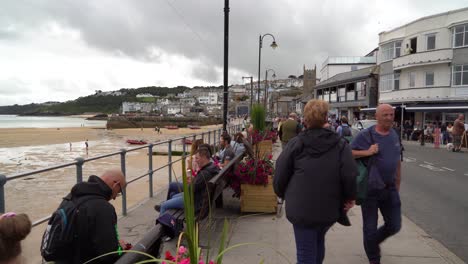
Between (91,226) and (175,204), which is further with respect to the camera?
(175,204)

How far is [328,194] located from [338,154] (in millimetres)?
312

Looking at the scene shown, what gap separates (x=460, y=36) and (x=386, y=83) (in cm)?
890

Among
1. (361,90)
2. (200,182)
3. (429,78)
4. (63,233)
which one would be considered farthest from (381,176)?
(361,90)

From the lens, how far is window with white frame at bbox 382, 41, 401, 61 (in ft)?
129

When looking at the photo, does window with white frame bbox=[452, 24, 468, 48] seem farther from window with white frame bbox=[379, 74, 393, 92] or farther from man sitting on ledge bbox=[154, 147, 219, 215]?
man sitting on ledge bbox=[154, 147, 219, 215]

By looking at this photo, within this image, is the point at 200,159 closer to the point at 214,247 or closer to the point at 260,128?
the point at 214,247

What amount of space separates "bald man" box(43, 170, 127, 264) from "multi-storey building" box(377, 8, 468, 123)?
29732 millimetres

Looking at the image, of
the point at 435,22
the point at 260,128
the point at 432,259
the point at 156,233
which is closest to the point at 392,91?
the point at 435,22

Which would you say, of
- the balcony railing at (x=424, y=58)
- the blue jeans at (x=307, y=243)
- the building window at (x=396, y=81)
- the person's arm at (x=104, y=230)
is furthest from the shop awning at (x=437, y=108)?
the person's arm at (x=104, y=230)

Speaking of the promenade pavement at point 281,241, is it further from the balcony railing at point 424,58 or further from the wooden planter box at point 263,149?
the balcony railing at point 424,58

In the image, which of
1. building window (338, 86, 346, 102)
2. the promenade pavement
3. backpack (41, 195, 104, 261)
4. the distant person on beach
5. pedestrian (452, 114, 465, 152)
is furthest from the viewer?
building window (338, 86, 346, 102)

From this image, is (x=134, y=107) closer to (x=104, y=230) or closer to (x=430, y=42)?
(x=430, y=42)

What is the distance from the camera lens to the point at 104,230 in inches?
109

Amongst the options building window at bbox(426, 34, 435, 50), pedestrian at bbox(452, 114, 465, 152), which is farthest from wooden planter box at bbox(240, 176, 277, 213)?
building window at bbox(426, 34, 435, 50)
